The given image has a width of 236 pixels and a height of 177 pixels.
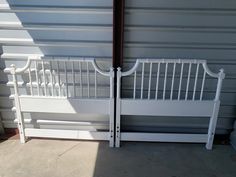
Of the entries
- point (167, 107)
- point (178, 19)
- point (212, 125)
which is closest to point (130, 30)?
point (178, 19)

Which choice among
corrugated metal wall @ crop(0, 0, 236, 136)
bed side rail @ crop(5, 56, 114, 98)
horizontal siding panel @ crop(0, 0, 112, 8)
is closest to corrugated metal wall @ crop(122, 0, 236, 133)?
corrugated metal wall @ crop(0, 0, 236, 136)

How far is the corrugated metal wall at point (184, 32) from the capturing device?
2.34 metres

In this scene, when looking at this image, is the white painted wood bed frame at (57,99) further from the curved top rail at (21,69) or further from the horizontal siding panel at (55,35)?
the horizontal siding panel at (55,35)

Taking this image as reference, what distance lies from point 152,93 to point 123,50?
0.62 metres

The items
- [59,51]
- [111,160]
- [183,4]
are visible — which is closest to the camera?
[183,4]

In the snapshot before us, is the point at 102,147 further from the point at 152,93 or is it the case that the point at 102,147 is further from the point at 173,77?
the point at 173,77

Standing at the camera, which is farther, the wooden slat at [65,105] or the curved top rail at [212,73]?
the wooden slat at [65,105]

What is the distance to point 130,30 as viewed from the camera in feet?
8.00

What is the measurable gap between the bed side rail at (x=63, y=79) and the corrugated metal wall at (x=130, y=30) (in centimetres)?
13

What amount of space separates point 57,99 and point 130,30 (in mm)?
1095

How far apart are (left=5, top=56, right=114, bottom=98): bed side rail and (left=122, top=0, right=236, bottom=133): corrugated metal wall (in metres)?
0.38

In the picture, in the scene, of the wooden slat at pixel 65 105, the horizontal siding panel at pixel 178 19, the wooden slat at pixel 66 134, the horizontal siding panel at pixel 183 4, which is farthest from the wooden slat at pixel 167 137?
the horizontal siding panel at pixel 183 4

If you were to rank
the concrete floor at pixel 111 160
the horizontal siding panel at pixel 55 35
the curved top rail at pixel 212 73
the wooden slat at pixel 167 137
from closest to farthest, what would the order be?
the concrete floor at pixel 111 160
the curved top rail at pixel 212 73
the horizontal siding panel at pixel 55 35
the wooden slat at pixel 167 137

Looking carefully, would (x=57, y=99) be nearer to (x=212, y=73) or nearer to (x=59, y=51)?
(x=59, y=51)
